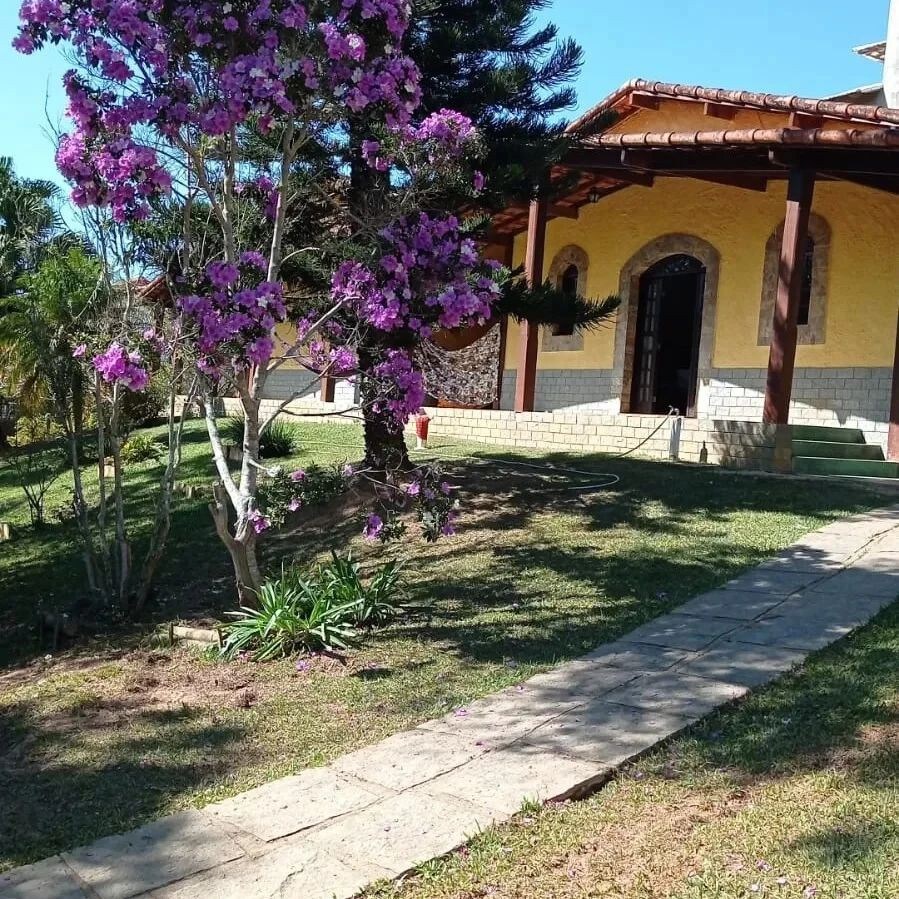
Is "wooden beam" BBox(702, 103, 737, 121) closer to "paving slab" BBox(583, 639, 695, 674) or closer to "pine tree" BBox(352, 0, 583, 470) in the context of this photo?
"pine tree" BBox(352, 0, 583, 470)

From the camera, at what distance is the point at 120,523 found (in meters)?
7.07

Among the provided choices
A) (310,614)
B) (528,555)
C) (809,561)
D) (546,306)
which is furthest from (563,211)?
(310,614)

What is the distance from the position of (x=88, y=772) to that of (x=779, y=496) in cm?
681

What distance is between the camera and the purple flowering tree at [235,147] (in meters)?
5.03

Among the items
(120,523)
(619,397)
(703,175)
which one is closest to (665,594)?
(120,523)

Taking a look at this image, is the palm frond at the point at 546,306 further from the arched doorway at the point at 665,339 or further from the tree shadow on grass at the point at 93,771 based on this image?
the arched doorway at the point at 665,339

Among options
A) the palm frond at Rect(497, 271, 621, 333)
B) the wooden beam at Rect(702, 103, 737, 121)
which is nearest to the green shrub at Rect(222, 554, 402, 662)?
the palm frond at Rect(497, 271, 621, 333)

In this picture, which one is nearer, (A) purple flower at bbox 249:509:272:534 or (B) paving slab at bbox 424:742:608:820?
(B) paving slab at bbox 424:742:608:820

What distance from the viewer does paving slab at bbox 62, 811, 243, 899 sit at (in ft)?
10.2

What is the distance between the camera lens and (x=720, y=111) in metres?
13.1

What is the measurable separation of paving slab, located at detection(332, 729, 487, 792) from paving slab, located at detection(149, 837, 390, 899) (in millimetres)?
595

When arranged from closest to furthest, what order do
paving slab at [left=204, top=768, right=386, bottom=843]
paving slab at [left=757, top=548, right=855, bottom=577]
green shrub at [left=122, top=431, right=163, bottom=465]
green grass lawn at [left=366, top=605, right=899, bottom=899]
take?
green grass lawn at [left=366, top=605, right=899, bottom=899]
paving slab at [left=204, top=768, right=386, bottom=843]
paving slab at [left=757, top=548, right=855, bottom=577]
green shrub at [left=122, top=431, right=163, bottom=465]

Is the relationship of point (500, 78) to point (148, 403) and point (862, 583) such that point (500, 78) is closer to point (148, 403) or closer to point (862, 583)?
point (862, 583)

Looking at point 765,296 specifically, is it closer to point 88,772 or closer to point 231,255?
point 231,255
